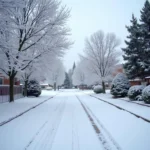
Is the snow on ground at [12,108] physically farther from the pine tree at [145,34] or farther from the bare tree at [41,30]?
the pine tree at [145,34]

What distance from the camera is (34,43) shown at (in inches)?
866

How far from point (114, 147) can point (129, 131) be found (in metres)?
2.23

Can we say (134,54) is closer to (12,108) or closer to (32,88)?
(32,88)

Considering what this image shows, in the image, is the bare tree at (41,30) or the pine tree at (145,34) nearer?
the bare tree at (41,30)

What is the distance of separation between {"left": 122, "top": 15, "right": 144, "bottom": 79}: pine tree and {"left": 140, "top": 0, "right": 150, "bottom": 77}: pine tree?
784 millimetres

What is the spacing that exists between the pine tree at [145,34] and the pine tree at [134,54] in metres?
0.78

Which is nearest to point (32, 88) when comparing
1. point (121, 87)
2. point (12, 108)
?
point (121, 87)

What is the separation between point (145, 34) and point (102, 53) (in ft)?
48.4

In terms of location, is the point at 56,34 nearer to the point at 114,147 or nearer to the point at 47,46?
the point at 47,46

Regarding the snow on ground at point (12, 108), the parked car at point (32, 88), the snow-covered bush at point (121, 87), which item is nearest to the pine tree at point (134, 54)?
the snow-covered bush at point (121, 87)

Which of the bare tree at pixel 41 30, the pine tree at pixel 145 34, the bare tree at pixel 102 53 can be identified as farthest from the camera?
the bare tree at pixel 102 53

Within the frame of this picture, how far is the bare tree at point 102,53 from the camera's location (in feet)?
141

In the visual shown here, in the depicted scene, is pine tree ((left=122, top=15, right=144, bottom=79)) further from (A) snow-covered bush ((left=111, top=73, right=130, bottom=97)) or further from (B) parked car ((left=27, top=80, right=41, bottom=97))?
(B) parked car ((left=27, top=80, right=41, bottom=97))

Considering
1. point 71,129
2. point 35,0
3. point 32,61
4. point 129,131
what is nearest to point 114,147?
point 129,131
